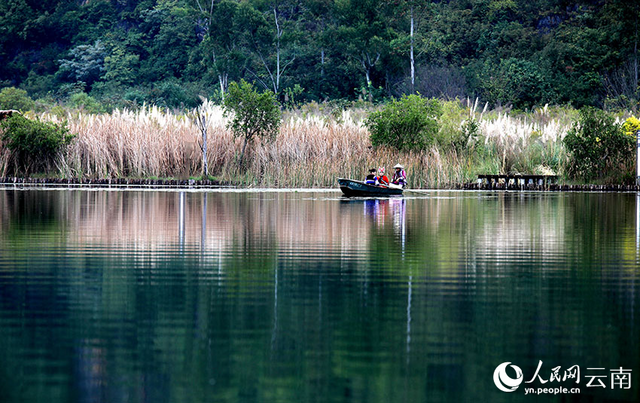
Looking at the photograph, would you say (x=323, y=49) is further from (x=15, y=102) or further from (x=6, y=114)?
(x=6, y=114)

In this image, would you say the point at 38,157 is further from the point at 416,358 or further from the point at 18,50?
the point at 18,50

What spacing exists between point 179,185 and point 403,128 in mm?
7382

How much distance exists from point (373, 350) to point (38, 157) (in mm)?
28077

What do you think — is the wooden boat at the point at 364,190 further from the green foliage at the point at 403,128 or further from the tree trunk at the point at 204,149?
the tree trunk at the point at 204,149

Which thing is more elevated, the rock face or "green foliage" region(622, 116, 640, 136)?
the rock face

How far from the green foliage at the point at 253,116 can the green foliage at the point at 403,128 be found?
10.3 feet

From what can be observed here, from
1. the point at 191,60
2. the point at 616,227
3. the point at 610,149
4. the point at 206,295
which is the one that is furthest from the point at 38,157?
the point at 191,60

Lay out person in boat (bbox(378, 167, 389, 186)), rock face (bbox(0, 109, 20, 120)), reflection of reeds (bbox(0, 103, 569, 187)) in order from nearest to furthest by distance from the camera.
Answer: person in boat (bbox(378, 167, 389, 186)) → reflection of reeds (bbox(0, 103, 569, 187)) → rock face (bbox(0, 109, 20, 120))

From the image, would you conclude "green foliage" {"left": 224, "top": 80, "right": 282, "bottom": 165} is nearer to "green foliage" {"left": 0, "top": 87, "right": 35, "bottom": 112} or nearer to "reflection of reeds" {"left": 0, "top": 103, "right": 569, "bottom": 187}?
"reflection of reeds" {"left": 0, "top": 103, "right": 569, "bottom": 187}

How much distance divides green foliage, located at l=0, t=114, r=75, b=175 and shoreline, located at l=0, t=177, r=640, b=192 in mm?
960

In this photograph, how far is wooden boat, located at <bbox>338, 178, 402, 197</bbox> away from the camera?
2478cm

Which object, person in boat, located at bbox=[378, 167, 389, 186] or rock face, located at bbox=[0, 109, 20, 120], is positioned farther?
rock face, located at bbox=[0, 109, 20, 120]

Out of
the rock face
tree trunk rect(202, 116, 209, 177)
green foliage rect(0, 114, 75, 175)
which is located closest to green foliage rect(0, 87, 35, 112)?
the rock face

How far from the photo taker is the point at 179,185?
30516 millimetres
